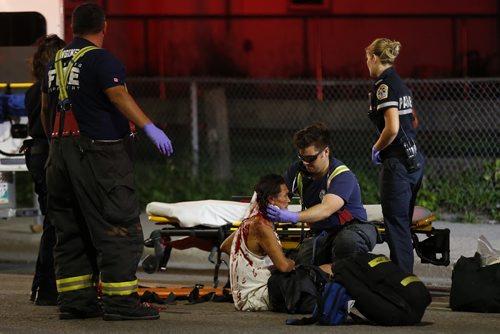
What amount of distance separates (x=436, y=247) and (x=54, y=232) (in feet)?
8.57

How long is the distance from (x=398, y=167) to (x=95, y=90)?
7.24ft

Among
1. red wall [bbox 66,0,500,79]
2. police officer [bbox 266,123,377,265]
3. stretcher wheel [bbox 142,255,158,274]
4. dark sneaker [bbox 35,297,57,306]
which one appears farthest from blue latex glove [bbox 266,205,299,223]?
red wall [bbox 66,0,500,79]

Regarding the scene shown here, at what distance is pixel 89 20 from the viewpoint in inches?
291

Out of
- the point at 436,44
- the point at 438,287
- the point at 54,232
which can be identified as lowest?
the point at 438,287

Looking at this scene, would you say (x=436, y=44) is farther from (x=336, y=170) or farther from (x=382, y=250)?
(x=336, y=170)

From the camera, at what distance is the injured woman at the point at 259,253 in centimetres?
794

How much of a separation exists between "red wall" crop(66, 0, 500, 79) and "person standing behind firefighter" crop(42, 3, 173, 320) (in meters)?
10.1

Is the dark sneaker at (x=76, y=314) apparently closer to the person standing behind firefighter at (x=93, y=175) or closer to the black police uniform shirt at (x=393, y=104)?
the person standing behind firefighter at (x=93, y=175)

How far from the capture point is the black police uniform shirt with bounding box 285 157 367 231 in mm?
8297

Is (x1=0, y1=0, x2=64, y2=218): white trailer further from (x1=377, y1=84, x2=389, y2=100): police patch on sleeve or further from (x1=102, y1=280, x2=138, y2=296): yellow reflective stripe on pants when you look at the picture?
(x1=102, y1=280, x2=138, y2=296): yellow reflective stripe on pants

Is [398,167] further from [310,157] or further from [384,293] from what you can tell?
A: [384,293]

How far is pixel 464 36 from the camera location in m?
17.8

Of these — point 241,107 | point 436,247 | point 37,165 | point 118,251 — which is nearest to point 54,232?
point 37,165

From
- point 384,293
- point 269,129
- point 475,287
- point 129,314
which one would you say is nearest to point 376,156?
point 475,287
